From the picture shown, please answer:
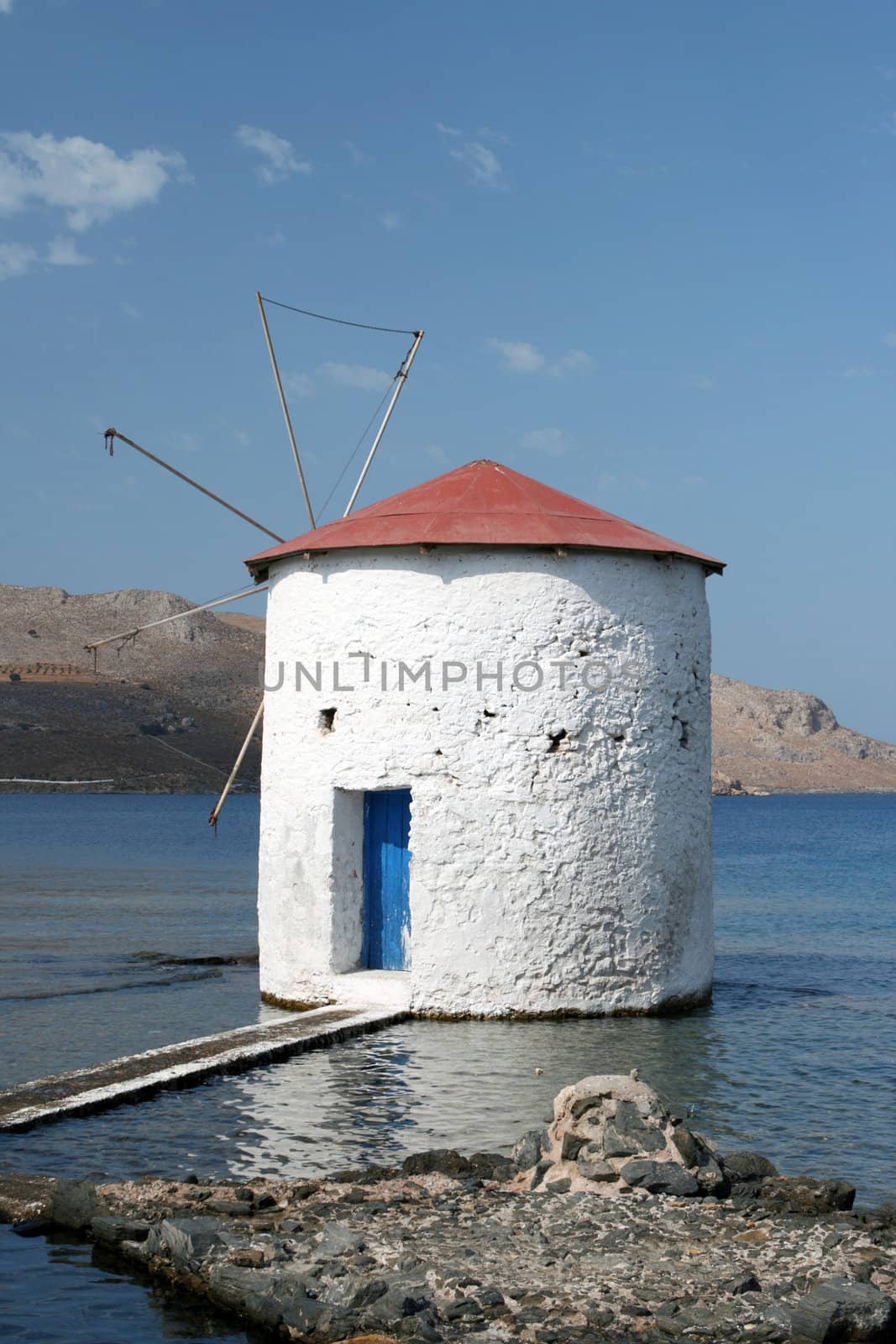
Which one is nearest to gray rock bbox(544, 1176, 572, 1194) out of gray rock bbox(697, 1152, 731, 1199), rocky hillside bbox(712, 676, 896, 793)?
gray rock bbox(697, 1152, 731, 1199)

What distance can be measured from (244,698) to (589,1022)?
10450cm

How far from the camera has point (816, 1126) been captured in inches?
348

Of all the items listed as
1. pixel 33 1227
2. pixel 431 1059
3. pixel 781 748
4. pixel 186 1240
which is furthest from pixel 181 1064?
pixel 781 748

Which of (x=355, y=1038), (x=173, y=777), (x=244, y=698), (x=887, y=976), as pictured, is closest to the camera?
(x=355, y=1038)

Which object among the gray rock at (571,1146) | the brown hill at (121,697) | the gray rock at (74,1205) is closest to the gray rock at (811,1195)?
the gray rock at (571,1146)

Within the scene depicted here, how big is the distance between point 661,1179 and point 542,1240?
3.01 feet

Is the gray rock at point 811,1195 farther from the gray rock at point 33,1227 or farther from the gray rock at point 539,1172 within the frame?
the gray rock at point 33,1227

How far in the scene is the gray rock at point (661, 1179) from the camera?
22.5 ft

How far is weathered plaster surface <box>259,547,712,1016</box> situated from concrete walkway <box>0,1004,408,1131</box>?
71cm

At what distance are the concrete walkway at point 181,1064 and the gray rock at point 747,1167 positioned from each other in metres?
3.63

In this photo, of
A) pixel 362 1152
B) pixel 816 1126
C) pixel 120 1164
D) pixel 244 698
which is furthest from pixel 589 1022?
pixel 244 698

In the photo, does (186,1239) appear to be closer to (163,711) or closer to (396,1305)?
(396,1305)

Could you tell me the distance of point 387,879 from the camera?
40.1ft

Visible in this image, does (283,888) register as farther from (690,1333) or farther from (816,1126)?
(690,1333)
